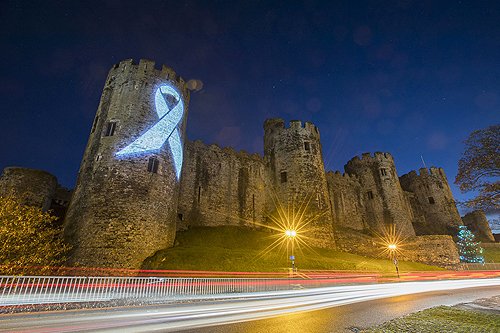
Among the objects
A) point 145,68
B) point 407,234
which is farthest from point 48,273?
point 407,234

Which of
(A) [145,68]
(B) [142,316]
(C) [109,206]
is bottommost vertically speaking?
(B) [142,316]

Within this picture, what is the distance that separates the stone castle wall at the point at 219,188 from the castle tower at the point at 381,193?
16591mm

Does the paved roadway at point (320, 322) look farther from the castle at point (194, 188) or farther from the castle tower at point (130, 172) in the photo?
the castle tower at point (130, 172)

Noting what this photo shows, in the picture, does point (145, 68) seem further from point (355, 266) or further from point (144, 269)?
point (355, 266)

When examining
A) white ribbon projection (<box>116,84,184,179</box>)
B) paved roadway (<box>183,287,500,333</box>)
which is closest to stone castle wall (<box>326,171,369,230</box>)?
white ribbon projection (<box>116,84,184,179</box>)

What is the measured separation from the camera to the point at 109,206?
14.7 m

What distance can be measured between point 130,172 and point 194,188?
7986mm

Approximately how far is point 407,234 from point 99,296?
34906mm

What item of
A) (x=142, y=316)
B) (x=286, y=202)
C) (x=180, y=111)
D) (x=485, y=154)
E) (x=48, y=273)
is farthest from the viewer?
(x=286, y=202)

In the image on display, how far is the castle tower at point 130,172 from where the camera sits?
46.1 ft

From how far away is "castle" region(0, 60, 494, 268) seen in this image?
48.4 feet

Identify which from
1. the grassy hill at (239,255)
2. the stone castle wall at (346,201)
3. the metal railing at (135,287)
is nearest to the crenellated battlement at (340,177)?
the stone castle wall at (346,201)

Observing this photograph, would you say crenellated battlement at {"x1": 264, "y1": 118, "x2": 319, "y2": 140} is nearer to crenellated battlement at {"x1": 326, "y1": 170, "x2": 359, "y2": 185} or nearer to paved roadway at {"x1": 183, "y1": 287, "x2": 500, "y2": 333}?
crenellated battlement at {"x1": 326, "y1": 170, "x2": 359, "y2": 185}

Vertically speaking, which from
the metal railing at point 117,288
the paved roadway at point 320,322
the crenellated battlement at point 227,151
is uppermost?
the crenellated battlement at point 227,151
